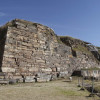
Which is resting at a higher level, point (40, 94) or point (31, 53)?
point (31, 53)

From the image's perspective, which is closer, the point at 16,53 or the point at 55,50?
the point at 16,53

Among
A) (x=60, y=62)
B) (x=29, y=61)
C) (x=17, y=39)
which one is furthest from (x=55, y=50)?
(x=17, y=39)

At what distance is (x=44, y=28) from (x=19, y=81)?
17.9ft

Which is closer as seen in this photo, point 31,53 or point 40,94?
point 40,94

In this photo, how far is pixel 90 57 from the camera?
1698cm

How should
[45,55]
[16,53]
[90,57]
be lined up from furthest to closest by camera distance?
[90,57], [45,55], [16,53]

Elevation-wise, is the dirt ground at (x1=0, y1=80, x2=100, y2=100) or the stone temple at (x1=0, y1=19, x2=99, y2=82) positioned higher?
the stone temple at (x1=0, y1=19, x2=99, y2=82)

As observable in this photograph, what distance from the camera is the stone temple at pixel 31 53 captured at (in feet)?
30.4

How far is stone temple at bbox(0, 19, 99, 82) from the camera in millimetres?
9260

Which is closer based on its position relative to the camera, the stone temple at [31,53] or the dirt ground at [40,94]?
the dirt ground at [40,94]

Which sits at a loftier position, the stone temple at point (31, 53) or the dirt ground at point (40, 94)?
the stone temple at point (31, 53)

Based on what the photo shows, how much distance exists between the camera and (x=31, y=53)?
34.2 ft

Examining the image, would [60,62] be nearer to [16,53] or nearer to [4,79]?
[16,53]

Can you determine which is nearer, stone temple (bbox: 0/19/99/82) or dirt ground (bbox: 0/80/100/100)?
dirt ground (bbox: 0/80/100/100)
